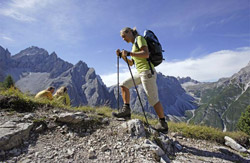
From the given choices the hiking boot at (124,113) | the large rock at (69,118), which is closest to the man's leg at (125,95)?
the hiking boot at (124,113)

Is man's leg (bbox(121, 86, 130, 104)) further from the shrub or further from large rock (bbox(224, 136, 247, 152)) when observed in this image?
the shrub

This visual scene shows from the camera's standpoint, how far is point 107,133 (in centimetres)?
417

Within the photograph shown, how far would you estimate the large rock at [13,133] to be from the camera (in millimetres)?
3054

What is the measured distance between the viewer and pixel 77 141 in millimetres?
3695

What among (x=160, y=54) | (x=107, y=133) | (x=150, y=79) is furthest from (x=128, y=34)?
(x=107, y=133)

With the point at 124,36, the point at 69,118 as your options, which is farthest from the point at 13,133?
the point at 124,36

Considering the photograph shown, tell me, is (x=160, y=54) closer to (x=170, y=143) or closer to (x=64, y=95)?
(x=170, y=143)

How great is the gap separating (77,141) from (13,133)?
1392 mm

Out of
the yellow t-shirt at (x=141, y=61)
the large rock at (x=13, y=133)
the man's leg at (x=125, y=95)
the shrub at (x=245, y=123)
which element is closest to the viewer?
the large rock at (x=13, y=133)

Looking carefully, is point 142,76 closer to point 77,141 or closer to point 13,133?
point 77,141

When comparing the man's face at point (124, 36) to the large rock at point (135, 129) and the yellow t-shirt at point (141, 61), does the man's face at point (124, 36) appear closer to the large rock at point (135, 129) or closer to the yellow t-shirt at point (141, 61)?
the yellow t-shirt at point (141, 61)

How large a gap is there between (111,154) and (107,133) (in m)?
0.84

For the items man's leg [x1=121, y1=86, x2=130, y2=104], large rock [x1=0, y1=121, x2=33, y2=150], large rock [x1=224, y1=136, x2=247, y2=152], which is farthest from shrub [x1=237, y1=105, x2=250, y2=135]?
large rock [x1=0, y1=121, x2=33, y2=150]

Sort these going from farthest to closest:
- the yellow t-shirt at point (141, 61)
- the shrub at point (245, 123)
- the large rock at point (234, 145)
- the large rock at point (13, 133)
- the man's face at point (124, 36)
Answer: the shrub at point (245, 123) → the large rock at point (234, 145) → the man's face at point (124, 36) → the yellow t-shirt at point (141, 61) → the large rock at point (13, 133)
